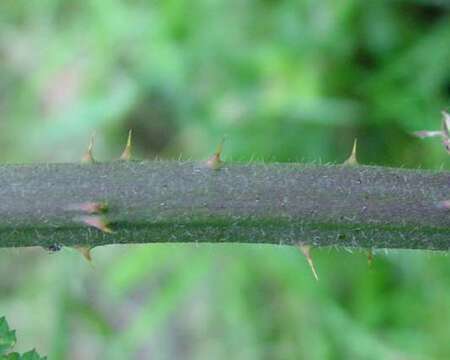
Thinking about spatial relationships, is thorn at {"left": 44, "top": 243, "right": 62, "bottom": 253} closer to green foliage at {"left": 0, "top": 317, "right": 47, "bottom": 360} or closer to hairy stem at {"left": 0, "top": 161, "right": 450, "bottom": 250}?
hairy stem at {"left": 0, "top": 161, "right": 450, "bottom": 250}

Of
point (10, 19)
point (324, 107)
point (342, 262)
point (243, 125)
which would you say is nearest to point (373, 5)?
point (324, 107)

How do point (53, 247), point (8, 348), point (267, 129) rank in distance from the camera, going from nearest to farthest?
point (8, 348)
point (53, 247)
point (267, 129)

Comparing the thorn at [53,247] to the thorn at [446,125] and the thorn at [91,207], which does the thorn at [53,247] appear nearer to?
the thorn at [91,207]

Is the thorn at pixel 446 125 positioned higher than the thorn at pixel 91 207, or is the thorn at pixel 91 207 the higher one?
the thorn at pixel 446 125

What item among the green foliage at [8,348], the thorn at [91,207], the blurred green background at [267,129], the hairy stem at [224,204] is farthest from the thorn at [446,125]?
the blurred green background at [267,129]

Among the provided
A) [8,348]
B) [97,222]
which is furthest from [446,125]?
[8,348]

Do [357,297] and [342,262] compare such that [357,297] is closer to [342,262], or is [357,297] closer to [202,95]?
[342,262]

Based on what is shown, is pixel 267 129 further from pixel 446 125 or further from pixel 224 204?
pixel 224 204
